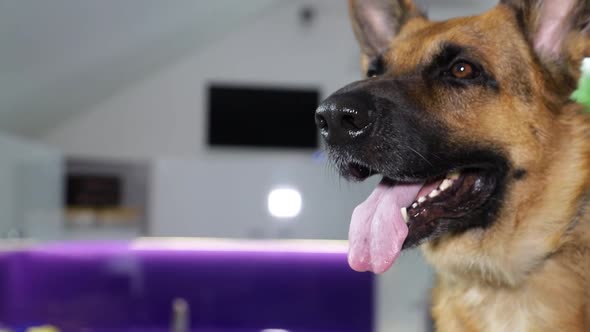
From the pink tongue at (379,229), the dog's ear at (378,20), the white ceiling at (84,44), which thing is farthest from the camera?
the white ceiling at (84,44)

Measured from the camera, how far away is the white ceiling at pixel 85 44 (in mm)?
3152

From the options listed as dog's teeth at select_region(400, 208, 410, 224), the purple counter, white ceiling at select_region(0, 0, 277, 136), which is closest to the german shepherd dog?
dog's teeth at select_region(400, 208, 410, 224)

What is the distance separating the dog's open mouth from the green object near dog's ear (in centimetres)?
18

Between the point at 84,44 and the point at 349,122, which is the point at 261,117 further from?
the point at 349,122

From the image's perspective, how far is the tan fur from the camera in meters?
0.76

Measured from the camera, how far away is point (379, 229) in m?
0.64

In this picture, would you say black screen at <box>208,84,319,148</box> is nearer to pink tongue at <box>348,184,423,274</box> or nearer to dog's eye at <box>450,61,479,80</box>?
dog's eye at <box>450,61,479,80</box>

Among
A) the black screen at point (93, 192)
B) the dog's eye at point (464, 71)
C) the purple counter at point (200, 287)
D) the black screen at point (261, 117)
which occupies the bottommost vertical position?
the purple counter at point (200, 287)

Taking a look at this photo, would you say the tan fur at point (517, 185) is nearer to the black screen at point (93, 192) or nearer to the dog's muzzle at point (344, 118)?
the dog's muzzle at point (344, 118)

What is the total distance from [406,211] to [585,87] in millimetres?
326

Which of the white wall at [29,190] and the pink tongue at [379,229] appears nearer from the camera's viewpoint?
the pink tongue at [379,229]

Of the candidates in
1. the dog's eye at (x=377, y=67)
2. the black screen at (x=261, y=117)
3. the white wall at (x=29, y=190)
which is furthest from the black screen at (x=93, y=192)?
the dog's eye at (x=377, y=67)

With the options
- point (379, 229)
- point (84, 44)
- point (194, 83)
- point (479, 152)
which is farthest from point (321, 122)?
point (194, 83)

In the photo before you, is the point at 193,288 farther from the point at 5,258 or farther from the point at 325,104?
the point at 325,104
